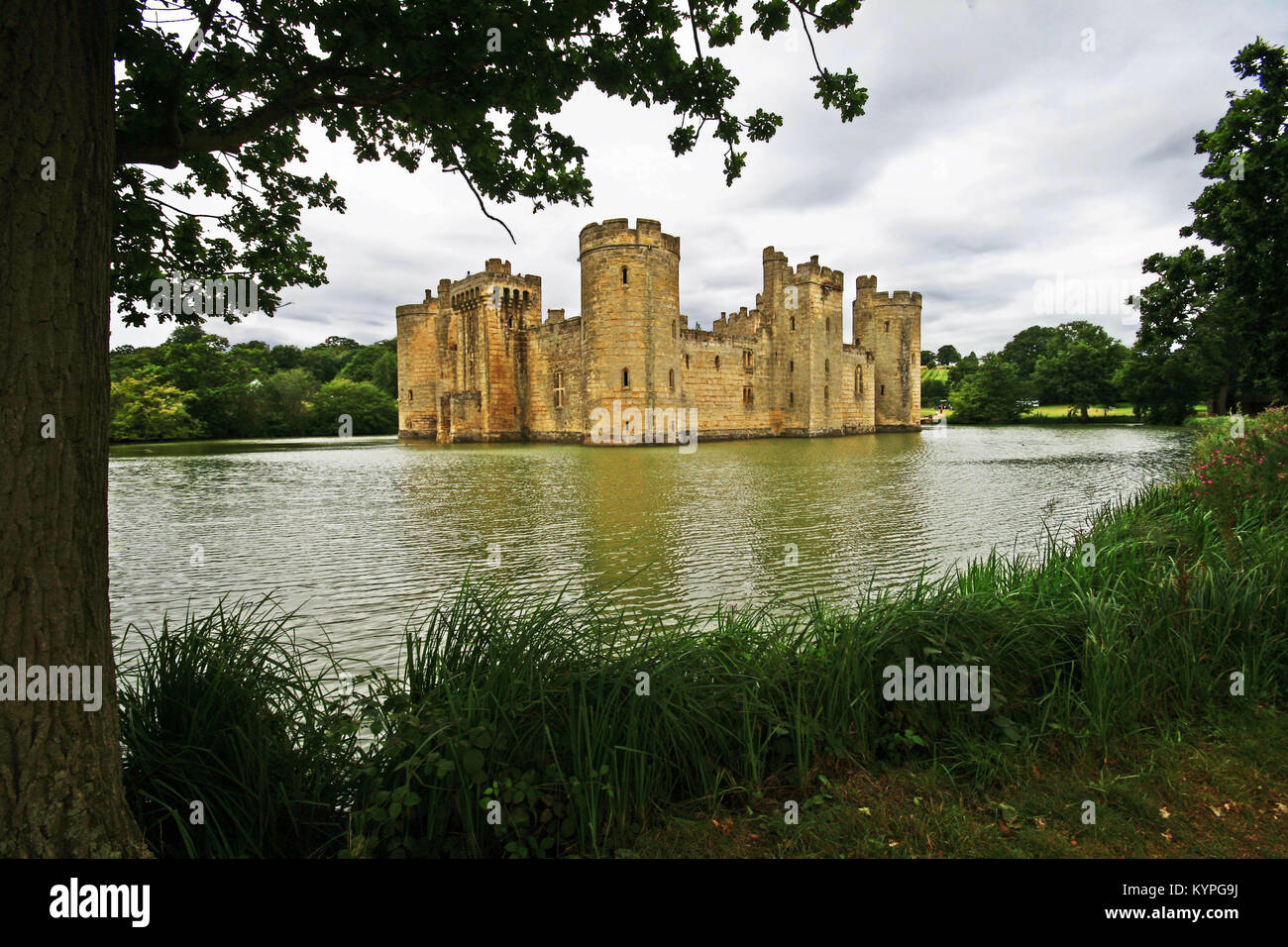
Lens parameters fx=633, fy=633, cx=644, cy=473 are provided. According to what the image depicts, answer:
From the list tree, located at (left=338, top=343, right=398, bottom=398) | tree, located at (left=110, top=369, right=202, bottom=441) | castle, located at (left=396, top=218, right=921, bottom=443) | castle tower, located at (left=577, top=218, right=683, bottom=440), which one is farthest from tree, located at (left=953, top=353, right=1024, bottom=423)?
tree, located at (left=110, top=369, right=202, bottom=441)

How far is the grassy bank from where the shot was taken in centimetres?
239

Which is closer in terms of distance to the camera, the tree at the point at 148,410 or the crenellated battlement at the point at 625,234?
the crenellated battlement at the point at 625,234

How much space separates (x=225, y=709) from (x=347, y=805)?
0.67 meters

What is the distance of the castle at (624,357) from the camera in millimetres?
32688

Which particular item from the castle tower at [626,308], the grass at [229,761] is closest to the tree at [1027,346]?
the castle tower at [626,308]

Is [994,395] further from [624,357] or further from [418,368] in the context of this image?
[418,368]

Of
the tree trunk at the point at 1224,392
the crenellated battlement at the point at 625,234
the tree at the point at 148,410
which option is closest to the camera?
the crenellated battlement at the point at 625,234

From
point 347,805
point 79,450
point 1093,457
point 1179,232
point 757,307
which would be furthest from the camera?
point 757,307

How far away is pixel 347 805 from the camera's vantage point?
8.36 feet

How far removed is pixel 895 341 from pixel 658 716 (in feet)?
178

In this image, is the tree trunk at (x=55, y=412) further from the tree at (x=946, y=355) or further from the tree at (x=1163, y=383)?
the tree at (x=946, y=355)

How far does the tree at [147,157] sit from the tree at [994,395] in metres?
76.5
